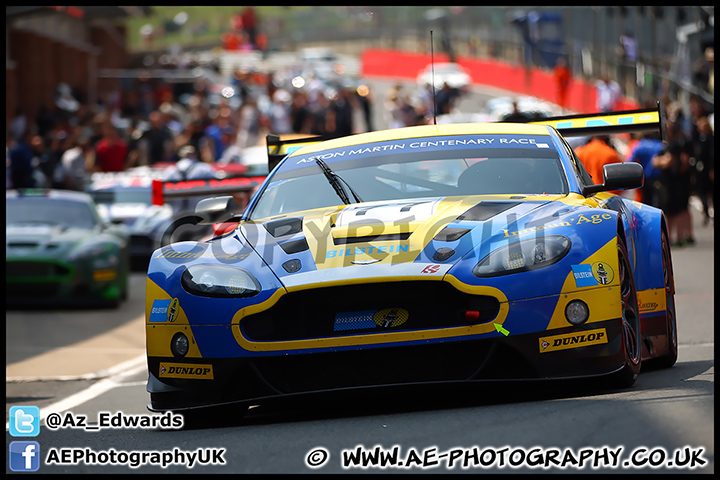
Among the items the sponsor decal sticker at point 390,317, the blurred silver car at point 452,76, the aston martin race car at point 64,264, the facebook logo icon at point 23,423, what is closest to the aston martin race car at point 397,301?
the sponsor decal sticker at point 390,317

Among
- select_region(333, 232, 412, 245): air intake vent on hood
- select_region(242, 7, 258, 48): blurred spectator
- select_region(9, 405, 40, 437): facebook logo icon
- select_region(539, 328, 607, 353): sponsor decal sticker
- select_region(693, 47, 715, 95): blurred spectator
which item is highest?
select_region(242, 7, 258, 48): blurred spectator

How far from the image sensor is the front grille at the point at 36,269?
1316 centimetres

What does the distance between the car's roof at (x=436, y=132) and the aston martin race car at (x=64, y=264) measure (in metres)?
6.48

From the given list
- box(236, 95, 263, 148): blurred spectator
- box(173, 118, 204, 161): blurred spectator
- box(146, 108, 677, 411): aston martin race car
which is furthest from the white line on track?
box(236, 95, 263, 148): blurred spectator

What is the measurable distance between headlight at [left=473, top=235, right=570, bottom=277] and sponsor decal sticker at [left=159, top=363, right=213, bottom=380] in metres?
1.30

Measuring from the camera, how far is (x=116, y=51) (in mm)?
54906

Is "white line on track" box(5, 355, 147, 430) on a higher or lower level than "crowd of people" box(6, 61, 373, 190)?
lower

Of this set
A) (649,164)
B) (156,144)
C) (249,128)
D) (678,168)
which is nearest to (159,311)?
(649,164)

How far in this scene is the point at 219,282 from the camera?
5.46 metres

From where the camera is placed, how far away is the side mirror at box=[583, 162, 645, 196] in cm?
626

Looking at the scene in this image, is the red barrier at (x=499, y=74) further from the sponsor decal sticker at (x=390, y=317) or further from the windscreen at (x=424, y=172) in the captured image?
the sponsor decal sticker at (x=390, y=317)

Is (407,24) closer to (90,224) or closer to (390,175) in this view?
(90,224)

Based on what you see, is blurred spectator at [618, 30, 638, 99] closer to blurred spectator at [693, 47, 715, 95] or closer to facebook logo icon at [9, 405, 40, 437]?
blurred spectator at [693, 47, 715, 95]

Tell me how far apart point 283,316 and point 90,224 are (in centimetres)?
924
